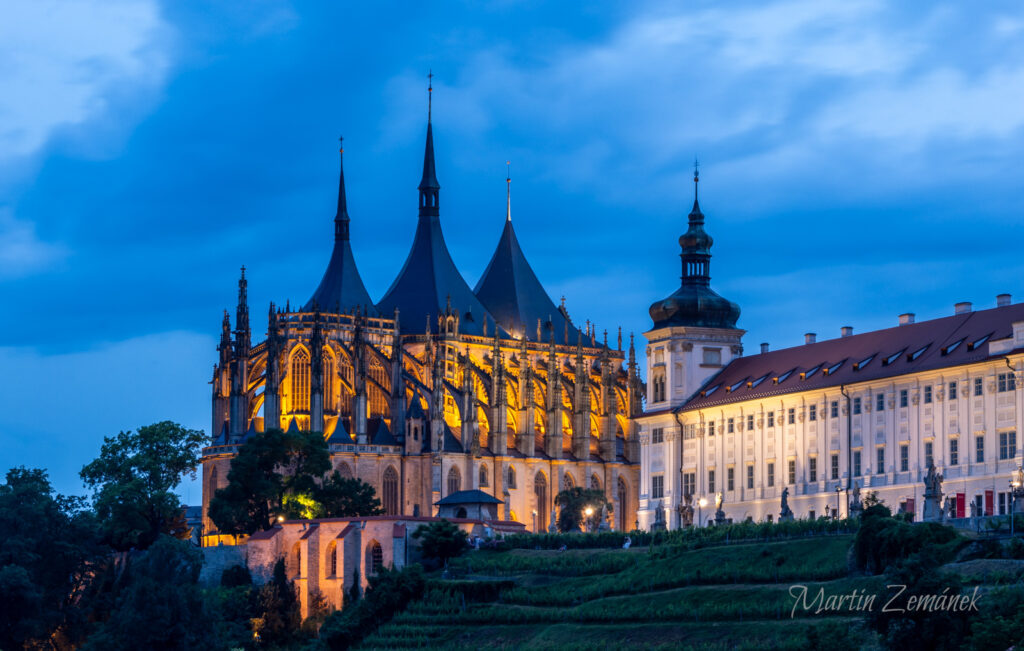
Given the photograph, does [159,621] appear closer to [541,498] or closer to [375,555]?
[375,555]

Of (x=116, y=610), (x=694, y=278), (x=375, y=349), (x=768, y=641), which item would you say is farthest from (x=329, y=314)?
(x=768, y=641)

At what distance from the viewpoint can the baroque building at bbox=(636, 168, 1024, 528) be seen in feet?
317

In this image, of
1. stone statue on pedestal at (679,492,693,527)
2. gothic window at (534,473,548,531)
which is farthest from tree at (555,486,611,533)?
stone statue on pedestal at (679,492,693,527)

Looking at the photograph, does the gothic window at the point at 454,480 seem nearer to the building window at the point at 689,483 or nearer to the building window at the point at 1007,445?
the building window at the point at 689,483

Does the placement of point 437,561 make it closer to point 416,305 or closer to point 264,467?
point 264,467

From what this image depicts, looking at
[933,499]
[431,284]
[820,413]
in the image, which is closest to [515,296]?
[431,284]

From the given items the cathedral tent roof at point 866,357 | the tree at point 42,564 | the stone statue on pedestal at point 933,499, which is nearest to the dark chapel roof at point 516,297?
the cathedral tent roof at point 866,357

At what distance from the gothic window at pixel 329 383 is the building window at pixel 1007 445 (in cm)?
5479

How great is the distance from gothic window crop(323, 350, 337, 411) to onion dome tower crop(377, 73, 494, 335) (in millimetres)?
10255

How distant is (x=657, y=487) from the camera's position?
119312mm

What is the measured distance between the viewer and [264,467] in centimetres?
12419

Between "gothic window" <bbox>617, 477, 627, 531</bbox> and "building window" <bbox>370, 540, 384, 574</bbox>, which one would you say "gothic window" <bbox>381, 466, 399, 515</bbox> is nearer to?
"gothic window" <bbox>617, 477, 627, 531</bbox>

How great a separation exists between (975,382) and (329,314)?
5589 cm

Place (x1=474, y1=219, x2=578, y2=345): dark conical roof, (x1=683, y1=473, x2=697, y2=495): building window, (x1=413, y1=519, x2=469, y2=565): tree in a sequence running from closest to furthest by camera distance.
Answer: (x1=413, y1=519, x2=469, y2=565): tree
(x1=683, y1=473, x2=697, y2=495): building window
(x1=474, y1=219, x2=578, y2=345): dark conical roof
